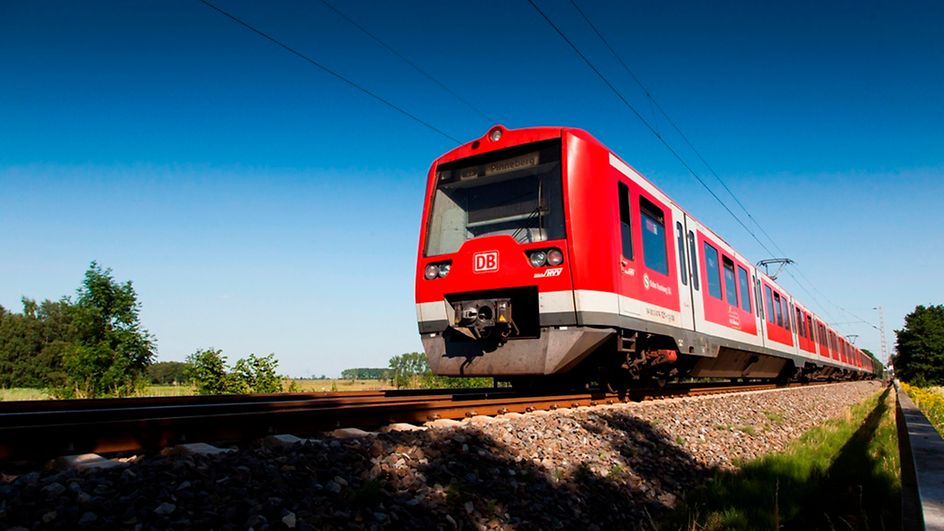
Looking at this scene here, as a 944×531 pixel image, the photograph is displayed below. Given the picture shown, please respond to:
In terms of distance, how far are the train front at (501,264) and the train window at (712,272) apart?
192 inches

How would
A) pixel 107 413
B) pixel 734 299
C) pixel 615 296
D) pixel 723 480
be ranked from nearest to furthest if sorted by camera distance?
pixel 107 413
pixel 723 480
pixel 615 296
pixel 734 299

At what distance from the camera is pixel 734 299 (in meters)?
12.8

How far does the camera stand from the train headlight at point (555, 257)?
7.05 metres

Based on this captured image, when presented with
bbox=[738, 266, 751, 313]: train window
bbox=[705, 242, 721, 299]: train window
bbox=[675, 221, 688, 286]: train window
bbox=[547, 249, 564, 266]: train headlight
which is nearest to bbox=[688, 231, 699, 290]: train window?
bbox=[675, 221, 688, 286]: train window

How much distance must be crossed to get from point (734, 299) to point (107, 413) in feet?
38.6

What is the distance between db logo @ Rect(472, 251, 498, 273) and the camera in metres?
7.44

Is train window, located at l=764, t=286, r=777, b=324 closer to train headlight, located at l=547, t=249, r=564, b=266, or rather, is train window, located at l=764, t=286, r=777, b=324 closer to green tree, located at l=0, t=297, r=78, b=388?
train headlight, located at l=547, t=249, r=564, b=266

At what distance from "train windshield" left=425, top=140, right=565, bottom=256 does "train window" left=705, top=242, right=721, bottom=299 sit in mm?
4929

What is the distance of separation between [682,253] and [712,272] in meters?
1.94

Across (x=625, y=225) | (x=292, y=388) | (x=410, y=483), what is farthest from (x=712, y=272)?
(x=410, y=483)

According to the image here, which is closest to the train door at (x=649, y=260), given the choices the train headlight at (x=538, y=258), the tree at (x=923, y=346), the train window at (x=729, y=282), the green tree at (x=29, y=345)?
the train headlight at (x=538, y=258)

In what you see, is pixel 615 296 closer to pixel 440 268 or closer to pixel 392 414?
pixel 440 268

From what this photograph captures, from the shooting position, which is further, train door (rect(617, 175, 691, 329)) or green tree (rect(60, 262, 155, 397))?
green tree (rect(60, 262, 155, 397))

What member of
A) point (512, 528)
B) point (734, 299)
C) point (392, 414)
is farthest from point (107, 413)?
point (734, 299)
